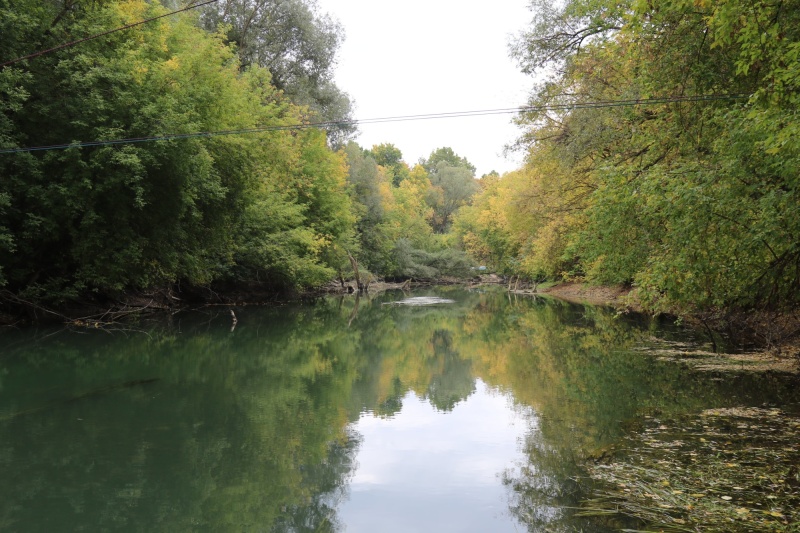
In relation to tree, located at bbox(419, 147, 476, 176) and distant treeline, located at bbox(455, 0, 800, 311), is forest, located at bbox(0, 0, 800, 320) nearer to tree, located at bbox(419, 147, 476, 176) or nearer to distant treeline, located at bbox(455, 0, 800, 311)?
distant treeline, located at bbox(455, 0, 800, 311)

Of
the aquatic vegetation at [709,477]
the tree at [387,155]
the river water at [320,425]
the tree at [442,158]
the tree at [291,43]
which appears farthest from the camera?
the tree at [442,158]

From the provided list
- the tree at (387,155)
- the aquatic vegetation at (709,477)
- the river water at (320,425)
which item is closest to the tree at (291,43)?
the river water at (320,425)

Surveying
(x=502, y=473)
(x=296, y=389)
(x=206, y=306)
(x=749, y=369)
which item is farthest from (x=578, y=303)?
(x=502, y=473)

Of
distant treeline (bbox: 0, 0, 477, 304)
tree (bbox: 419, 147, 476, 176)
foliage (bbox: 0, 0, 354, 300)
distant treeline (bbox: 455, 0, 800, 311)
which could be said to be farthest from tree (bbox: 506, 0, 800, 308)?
tree (bbox: 419, 147, 476, 176)

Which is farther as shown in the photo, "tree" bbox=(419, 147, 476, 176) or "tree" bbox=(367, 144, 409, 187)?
"tree" bbox=(419, 147, 476, 176)

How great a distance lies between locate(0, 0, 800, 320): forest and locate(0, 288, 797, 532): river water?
2.51m

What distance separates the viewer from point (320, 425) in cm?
976

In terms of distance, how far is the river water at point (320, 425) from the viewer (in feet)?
21.1

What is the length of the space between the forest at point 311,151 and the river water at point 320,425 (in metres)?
2.51

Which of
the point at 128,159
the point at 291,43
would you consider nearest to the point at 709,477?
the point at 128,159

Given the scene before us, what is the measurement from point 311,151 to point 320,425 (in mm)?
29136

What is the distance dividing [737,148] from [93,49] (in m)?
18.1

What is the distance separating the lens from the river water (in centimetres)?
643

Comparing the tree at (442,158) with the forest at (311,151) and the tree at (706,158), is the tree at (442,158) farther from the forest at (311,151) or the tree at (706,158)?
the tree at (706,158)
